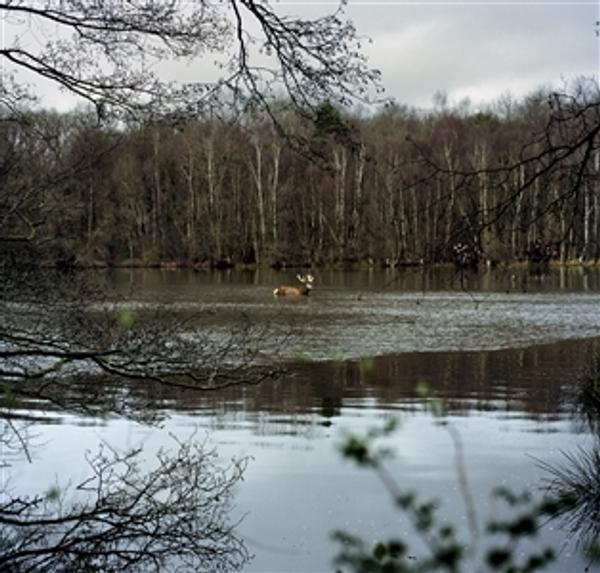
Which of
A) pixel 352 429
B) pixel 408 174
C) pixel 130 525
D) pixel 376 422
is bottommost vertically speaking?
pixel 130 525

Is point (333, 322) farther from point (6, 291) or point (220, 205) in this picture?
point (220, 205)

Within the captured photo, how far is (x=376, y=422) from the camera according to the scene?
31.6 ft

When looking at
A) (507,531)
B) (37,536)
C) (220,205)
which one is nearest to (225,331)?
(37,536)

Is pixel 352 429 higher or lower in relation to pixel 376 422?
higher

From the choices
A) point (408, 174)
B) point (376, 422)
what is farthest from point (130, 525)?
point (376, 422)

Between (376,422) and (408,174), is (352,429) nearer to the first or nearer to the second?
(408,174)

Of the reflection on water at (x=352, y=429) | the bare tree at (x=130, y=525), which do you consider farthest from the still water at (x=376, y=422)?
the bare tree at (x=130, y=525)

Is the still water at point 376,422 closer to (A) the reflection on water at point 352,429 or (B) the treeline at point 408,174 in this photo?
(A) the reflection on water at point 352,429

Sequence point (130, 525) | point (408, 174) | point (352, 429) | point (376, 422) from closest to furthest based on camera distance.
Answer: point (408, 174) → point (352, 429) → point (130, 525) → point (376, 422)

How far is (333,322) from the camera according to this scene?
19812mm

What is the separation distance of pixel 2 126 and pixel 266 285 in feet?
88.0

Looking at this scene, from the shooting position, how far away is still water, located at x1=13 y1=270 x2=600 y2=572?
21.0ft

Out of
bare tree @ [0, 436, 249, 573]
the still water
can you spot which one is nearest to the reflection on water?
the still water

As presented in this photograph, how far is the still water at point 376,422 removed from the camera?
6398mm
